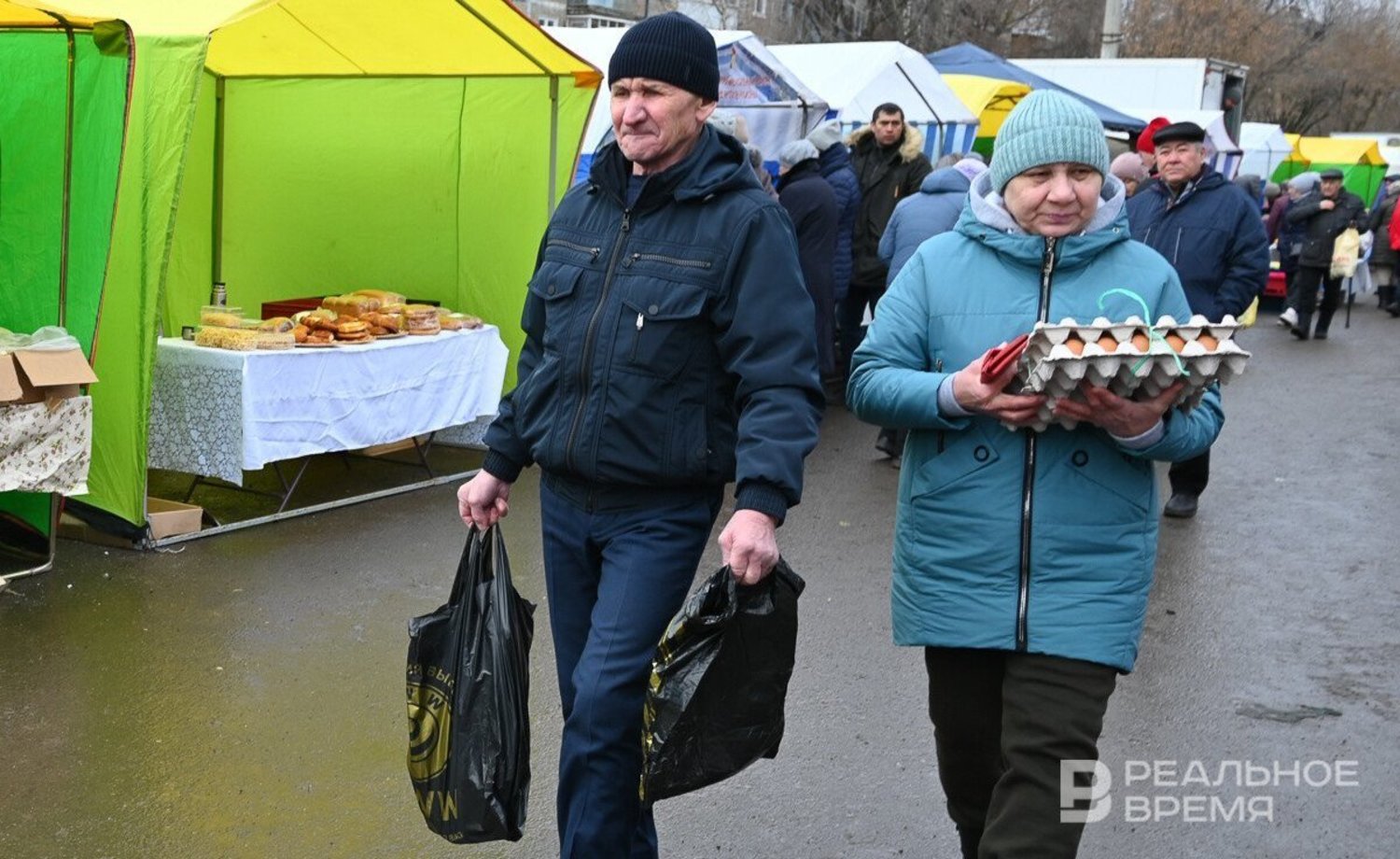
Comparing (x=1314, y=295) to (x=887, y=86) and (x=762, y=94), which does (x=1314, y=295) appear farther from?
A: (x=762, y=94)

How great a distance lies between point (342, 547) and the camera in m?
6.91

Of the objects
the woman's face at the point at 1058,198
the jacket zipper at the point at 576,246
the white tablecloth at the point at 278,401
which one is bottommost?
the white tablecloth at the point at 278,401

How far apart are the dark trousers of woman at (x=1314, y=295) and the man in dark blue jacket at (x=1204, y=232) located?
10371mm

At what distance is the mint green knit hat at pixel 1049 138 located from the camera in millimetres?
3043

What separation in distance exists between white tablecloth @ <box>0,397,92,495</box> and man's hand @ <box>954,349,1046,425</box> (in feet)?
14.1

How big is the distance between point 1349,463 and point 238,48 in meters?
7.57

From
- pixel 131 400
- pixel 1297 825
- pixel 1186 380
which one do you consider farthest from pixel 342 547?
pixel 1186 380

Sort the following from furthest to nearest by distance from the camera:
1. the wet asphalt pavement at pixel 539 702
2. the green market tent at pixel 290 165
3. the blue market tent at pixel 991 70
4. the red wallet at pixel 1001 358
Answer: the blue market tent at pixel 991 70
the green market tent at pixel 290 165
the wet asphalt pavement at pixel 539 702
the red wallet at pixel 1001 358

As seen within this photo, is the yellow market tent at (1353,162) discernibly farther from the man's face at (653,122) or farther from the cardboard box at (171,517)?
the man's face at (653,122)

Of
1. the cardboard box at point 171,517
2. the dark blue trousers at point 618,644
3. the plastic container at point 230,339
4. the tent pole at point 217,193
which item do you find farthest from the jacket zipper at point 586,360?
the tent pole at point 217,193

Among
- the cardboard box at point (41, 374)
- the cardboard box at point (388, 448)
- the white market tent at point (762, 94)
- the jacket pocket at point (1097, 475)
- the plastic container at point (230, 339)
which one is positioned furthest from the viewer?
the white market tent at point (762, 94)

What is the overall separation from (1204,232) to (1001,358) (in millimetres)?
5263

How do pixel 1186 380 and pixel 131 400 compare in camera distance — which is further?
pixel 131 400

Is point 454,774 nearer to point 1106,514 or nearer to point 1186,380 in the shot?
point 1106,514
